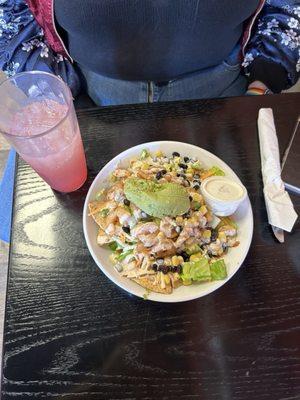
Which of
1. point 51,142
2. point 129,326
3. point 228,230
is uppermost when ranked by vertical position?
point 51,142

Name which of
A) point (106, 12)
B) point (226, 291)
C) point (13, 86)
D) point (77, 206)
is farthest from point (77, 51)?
point (226, 291)

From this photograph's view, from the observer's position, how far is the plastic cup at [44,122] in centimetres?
61

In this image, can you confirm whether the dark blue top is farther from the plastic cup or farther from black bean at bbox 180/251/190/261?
black bean at bbox 180/251/190/261

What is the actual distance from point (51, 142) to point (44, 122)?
2.5 inches

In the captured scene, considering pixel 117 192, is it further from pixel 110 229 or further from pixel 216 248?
pixel 216 248

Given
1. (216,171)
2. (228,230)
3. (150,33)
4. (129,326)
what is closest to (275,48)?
(150,33)

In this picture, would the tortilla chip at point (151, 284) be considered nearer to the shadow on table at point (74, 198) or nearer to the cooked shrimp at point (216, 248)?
the cooked shrimp at point (216, 248)

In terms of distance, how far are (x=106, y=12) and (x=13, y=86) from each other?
29cm

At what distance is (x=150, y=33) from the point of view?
818 millimetres

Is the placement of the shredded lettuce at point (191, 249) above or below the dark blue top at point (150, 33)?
below

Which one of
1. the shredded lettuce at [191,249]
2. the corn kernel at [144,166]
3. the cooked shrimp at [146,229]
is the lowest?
the shredded lettuce at [191,249]

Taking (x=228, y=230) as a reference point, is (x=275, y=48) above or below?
above

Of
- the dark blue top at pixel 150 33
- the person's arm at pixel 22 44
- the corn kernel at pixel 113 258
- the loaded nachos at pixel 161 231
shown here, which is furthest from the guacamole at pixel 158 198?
the person's arm at pixel 22 44

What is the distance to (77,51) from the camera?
0.91 meters
